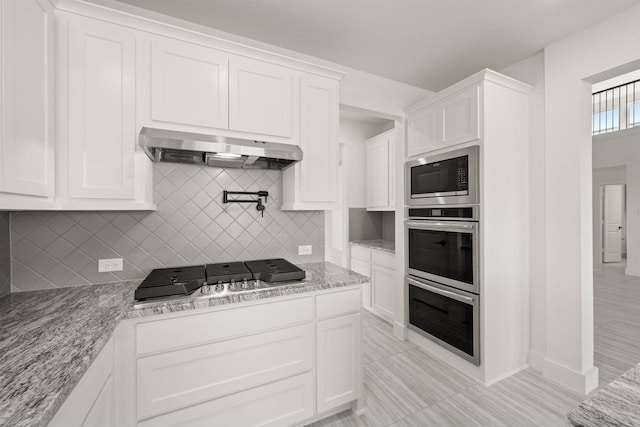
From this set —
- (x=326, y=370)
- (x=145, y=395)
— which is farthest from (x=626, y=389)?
(x=145, y=395)

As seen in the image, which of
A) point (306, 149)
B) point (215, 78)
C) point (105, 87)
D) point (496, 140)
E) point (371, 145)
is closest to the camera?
point (105, 87)

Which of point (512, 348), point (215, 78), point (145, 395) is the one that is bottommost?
point (512, 348)

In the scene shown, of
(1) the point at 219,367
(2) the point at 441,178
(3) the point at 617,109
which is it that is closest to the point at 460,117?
(2) the point at 441,178

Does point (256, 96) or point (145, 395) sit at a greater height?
point (256, 96)

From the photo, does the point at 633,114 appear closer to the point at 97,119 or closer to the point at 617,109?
the point at 617,109

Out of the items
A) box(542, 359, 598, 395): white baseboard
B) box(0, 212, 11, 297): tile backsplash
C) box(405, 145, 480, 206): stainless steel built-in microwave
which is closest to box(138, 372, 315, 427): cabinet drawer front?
box(0, 212, 11, 297): tile backsplash

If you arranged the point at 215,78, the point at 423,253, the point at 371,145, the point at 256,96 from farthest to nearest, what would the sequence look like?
the point at 371,145 < the point at 423,253 < the point at 256,96 < the point at 215,78

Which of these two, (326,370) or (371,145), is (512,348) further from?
(371,145)

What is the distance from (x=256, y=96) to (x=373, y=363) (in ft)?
8.08

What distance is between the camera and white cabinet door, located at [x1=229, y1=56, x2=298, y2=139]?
5.94 feet

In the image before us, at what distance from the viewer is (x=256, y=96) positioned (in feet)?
6.14

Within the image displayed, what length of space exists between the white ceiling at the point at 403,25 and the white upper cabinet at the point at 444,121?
1.31 ft

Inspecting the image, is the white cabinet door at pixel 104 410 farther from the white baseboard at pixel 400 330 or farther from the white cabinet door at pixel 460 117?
the white cabinet door at pixel 460 117

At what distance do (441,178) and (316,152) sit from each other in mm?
1191
